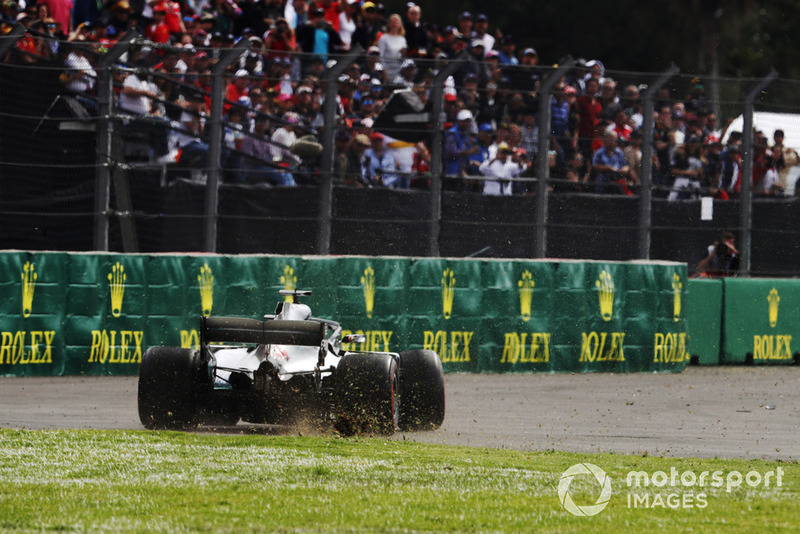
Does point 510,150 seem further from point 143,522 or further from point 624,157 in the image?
point 143,522

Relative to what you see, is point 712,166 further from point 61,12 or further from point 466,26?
point 61,12

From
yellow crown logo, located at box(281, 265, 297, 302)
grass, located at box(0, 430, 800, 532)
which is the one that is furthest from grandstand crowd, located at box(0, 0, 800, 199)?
grass, located at box(0, 430, 800, 532)

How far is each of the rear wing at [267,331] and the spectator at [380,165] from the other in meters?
5.59

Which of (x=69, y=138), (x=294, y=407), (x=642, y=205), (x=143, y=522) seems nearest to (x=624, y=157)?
(x=642, y=205)

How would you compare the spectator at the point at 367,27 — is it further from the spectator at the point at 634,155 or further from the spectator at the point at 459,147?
the spectator at the point at 634,155

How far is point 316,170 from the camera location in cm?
1504

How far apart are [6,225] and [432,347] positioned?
16.1 feet

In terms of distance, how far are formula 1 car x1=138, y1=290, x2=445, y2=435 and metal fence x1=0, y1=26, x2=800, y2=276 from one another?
4.70m

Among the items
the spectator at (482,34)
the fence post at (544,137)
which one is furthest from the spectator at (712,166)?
the spectator at (482,34)

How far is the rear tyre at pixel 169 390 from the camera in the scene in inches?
394

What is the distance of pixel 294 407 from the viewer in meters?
9.98

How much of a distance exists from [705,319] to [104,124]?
26.3 feet

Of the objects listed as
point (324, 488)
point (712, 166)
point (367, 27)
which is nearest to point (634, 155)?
point (712, 166)

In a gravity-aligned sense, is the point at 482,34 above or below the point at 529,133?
above
